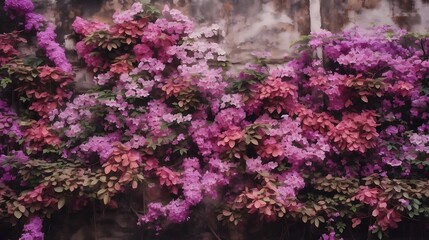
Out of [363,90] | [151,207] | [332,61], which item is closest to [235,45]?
[332,61]

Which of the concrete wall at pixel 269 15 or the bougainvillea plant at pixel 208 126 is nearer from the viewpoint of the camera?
the bougainvillea plant at pixel 208 126

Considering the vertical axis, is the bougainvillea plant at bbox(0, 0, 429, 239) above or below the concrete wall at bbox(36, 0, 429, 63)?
below

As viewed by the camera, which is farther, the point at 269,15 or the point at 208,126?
the point at 269,15

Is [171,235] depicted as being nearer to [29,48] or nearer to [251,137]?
[251,137]

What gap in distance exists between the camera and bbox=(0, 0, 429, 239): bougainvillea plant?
16.1 ft

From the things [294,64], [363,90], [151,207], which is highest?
[294,64]

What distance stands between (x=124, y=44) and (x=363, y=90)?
111 inches

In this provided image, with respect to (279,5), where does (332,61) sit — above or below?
below

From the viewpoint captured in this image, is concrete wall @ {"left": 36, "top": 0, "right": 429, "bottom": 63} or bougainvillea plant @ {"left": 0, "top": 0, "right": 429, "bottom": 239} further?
concrete wall @ {"left": 36, "top": 0, "right": 429, "bottom": 63}

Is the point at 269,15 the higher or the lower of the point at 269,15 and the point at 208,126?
the higher

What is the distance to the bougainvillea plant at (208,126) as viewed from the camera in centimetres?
490

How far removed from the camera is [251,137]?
5.02 m

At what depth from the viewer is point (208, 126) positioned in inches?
206

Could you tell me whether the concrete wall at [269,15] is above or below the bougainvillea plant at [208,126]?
above
